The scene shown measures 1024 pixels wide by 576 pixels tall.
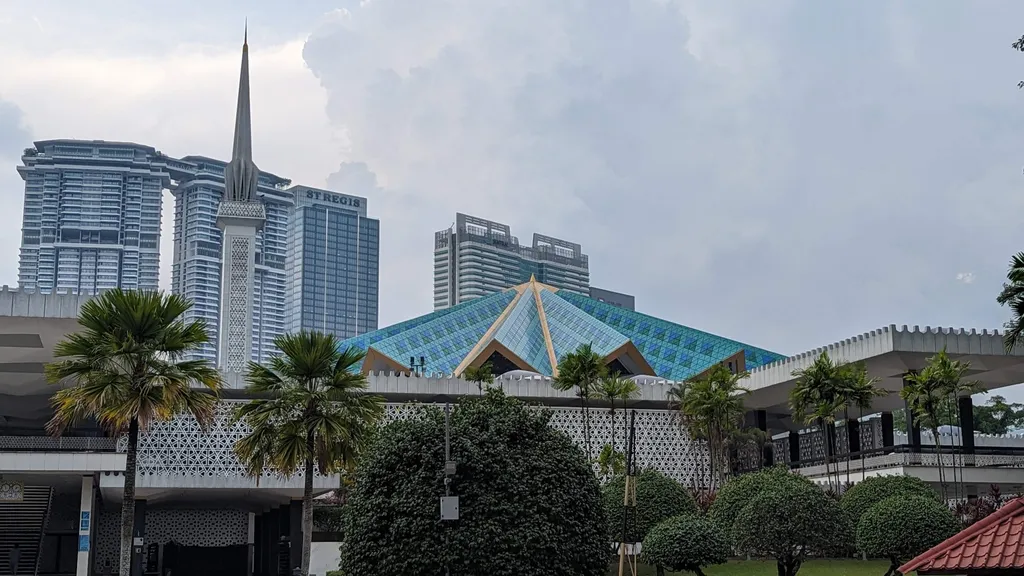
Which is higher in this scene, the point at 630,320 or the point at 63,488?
the point at 630,320

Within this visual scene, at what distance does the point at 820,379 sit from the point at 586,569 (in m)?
21.7

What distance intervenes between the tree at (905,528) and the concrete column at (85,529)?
79.1 ft

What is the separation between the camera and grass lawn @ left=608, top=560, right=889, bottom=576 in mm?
32625

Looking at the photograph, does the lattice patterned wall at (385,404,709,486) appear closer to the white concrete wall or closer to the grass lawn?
the white concrete wall

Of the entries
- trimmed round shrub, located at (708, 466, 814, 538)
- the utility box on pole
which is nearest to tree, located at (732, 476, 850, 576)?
trimmed round shrub, located at (708, 466, 814, 538)

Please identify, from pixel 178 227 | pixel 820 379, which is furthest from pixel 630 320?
pixel 178 227

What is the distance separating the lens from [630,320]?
219 feet

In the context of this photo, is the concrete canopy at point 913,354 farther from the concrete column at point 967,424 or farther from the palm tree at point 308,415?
the palm tree at point 308,415

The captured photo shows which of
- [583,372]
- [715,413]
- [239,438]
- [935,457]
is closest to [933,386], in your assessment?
[935,457]

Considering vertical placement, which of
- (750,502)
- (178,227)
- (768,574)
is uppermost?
(178,227)

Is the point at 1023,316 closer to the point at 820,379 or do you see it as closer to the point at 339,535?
the point at 820,379

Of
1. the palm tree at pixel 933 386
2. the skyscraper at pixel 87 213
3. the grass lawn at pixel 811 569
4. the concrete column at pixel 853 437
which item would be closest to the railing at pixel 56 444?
the grass lawn at pixel 811 569

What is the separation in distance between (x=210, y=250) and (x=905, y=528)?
156 m

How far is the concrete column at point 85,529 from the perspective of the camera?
37469 mm
